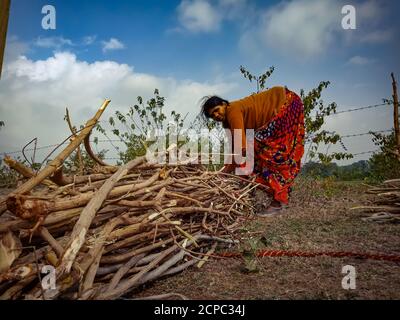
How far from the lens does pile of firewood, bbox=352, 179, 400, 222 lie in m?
3.46

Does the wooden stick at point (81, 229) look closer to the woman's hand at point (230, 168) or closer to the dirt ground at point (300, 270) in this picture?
the dirt ground at point (300, 270)

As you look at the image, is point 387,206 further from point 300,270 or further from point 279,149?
point 300,270

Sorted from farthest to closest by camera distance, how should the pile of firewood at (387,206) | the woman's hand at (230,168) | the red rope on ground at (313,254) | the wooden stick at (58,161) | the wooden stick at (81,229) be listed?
the woman's hand at (230,168) → the pile of firewood at (387,206) → the red rope on ground at (313,254) → the wooden stick at (58,161) → the wooden stick at (81,229)

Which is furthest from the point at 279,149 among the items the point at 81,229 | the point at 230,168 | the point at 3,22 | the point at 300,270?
the point at 3,22

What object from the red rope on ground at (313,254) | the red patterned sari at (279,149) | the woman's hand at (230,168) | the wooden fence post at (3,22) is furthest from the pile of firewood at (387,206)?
the wooden fence post at (3,22)

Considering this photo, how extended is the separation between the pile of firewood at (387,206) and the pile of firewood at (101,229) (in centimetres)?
171

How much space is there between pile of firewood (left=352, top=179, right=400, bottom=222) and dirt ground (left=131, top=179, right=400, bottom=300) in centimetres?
12

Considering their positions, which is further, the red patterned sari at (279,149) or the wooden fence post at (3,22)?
the red patterned sari at (279,149)

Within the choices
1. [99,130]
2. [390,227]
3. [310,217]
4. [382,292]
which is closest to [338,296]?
[382,292]

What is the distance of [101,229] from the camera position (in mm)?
2131

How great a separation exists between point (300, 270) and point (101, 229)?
1319 millimetres

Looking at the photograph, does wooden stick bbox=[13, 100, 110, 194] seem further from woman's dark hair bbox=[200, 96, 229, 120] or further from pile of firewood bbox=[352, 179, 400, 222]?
pile of firewood bbox=[352, 179, 400, 222]

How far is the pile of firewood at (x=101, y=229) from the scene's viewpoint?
1.51m

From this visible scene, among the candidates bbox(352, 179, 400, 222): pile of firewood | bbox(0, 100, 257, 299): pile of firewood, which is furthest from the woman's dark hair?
bbox(352, 179, 400, 222): pile of firewood
